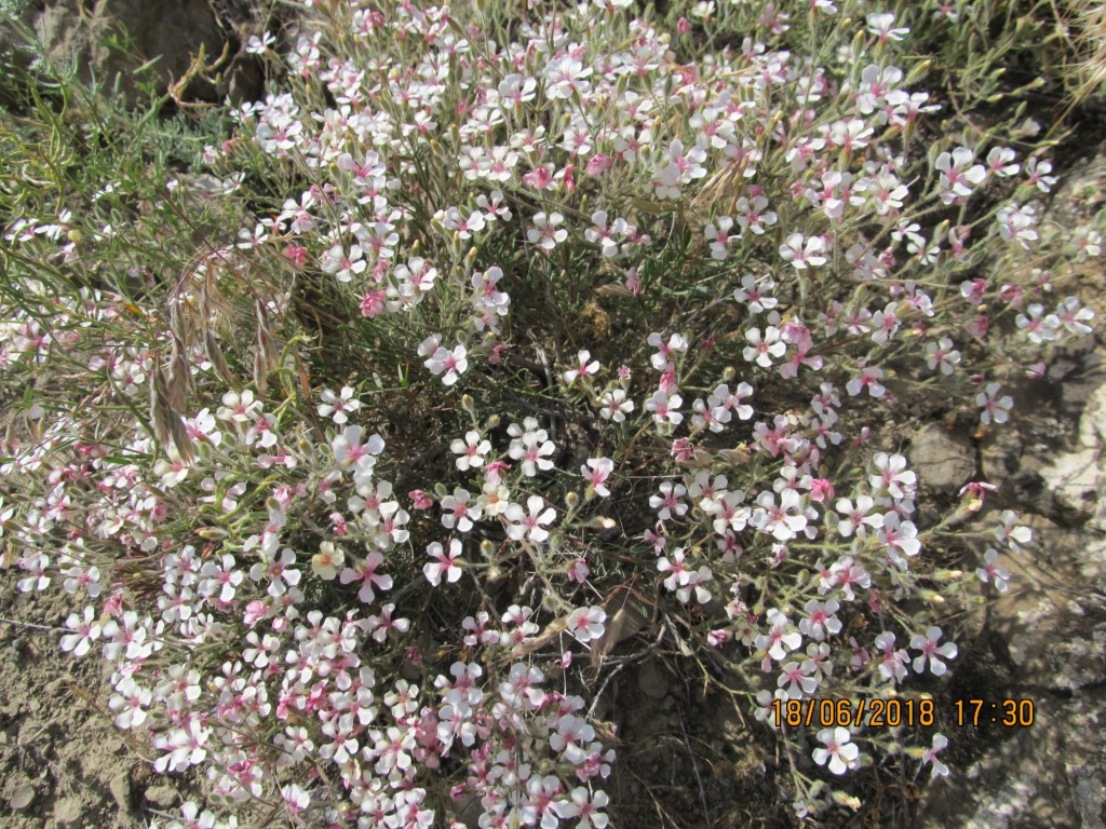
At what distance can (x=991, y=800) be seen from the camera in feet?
8.56

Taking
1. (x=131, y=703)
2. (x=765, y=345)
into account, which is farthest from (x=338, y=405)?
(x=765, y=345)

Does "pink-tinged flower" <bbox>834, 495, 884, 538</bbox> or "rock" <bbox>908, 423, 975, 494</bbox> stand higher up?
"pink-tinged flower" <bbox>834, 495, 884, 538</bbox>

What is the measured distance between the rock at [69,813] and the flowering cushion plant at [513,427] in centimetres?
33

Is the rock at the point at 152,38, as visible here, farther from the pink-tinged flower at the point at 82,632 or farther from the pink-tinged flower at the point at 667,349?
the pink-tinged flower at the point at 667,349

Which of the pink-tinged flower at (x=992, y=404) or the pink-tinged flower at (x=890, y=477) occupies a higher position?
the pink-tinged flower at (x=890, y=477)

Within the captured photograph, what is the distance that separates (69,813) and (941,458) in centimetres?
333

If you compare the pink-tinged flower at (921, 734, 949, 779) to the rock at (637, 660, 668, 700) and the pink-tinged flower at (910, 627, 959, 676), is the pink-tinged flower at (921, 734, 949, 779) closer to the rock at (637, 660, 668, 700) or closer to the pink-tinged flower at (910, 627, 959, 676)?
the pink-tinged flower at (910, 627, 959, 676)

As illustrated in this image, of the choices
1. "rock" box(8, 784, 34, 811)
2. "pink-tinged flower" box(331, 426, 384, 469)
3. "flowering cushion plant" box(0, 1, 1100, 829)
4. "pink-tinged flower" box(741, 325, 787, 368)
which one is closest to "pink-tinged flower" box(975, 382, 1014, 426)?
"flowering cushion plant" box(0, 1, 1100, 829)

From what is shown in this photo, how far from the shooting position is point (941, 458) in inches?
116

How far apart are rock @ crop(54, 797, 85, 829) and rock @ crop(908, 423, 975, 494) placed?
3.18 m

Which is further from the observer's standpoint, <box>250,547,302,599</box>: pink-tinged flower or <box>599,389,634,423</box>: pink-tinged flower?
<box>599,389,634,423</box>: pink-tinged flower

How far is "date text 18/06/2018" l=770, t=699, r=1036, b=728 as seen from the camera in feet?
8.38

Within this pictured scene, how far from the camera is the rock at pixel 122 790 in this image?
108 inches

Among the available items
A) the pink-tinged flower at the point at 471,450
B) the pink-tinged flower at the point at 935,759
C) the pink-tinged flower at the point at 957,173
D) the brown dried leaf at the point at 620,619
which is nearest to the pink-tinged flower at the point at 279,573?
the pink-tinged flower at the point at 471,450
